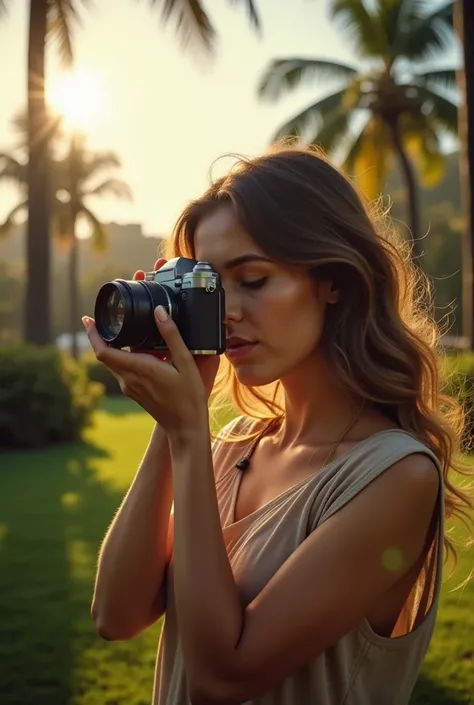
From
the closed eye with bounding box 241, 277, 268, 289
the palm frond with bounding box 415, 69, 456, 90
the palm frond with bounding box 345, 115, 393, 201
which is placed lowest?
the closed eye with bounding box 241, 277, 268, 289

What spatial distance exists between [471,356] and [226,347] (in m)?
9.36

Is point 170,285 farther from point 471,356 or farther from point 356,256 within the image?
point 471,356

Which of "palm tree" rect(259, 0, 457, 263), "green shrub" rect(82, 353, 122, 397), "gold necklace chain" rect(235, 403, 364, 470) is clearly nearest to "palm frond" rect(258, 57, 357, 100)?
"palm tree" rect(259, 0, 457, 263)

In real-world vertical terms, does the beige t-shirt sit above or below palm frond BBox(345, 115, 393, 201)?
below

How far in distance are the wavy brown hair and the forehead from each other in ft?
0.05

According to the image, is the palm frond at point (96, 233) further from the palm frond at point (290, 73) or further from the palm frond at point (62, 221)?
the palm frond at point (290, 73)

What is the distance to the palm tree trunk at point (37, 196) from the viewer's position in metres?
12.2

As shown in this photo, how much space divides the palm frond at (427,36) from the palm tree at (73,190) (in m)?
16.4

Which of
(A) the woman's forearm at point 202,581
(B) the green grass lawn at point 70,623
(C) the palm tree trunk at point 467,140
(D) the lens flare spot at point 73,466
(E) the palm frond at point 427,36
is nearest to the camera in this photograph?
(A) the woman's forearm at point 202,581

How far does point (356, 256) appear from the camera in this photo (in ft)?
5.38

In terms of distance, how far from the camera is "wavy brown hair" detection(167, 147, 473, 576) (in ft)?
5.19

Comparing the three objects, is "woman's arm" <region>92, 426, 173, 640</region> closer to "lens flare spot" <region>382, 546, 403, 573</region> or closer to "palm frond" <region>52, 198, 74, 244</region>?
"lens flare spot" <region>382, 546, 403, 573</region>

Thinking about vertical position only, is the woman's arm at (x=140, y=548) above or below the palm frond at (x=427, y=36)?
below

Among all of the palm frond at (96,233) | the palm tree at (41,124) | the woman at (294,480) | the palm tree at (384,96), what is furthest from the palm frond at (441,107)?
the woman at (294,480)
